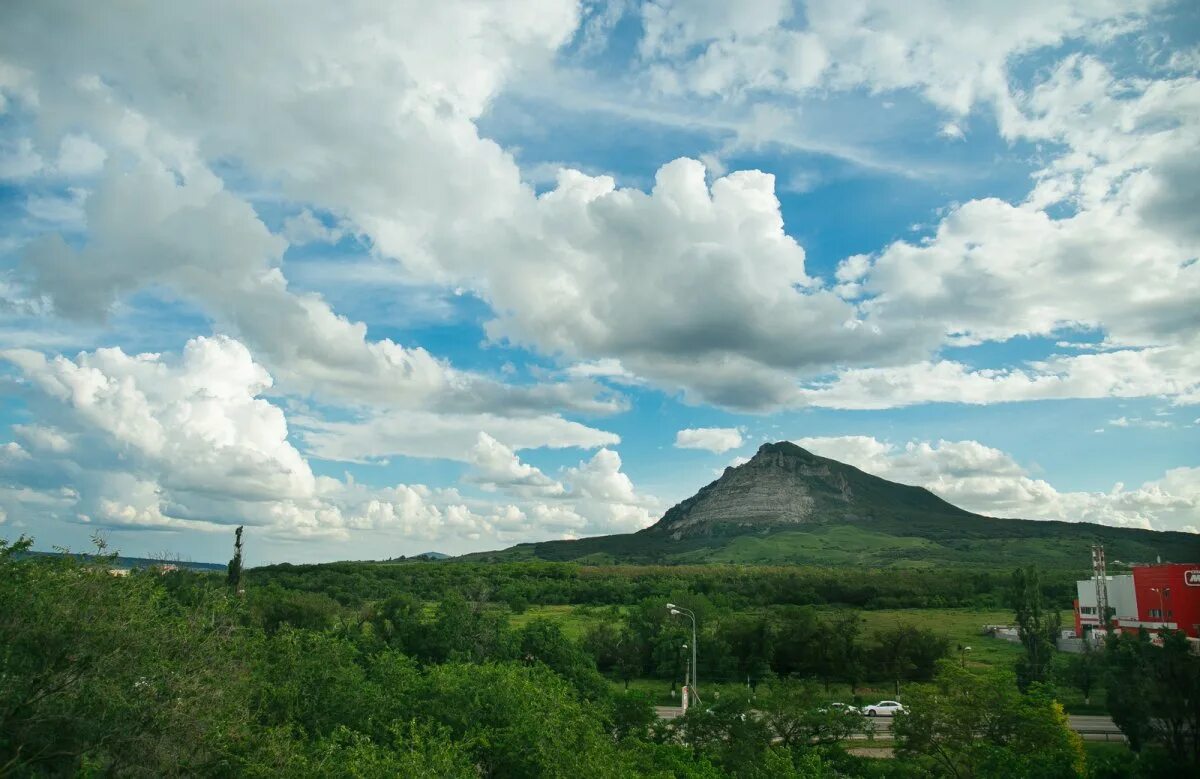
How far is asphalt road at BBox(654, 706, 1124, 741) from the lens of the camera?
181 ft

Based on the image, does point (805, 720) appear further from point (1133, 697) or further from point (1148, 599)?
point (1148, 599)

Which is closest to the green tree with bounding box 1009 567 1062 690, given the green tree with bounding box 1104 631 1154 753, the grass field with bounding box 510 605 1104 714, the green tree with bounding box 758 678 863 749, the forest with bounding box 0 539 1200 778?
the forest with bounding box 0 539 1200 778

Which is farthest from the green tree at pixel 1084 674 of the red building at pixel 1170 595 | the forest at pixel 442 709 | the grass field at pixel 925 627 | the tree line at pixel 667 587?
the tree line at pixel 667 587

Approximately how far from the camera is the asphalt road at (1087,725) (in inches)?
2170

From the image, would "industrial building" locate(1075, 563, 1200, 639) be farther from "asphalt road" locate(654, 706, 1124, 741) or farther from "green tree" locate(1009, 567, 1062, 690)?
"asphalt road" locate(654, 706, 1124, 741)

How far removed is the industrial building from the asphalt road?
18.9 meters

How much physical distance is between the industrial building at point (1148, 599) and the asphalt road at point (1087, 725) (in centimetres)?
1893

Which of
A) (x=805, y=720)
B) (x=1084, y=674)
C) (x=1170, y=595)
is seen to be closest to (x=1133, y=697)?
(x=805, y=720)

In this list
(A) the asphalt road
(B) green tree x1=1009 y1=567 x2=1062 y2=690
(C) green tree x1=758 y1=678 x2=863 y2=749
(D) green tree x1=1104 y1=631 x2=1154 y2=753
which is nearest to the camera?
(D) green tree x1=1104 y1=631 x2=1154 y2=753

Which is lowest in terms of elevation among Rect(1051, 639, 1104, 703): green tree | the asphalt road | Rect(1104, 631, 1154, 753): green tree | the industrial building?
the asphalt road

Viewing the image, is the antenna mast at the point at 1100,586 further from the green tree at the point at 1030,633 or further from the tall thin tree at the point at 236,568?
the tall thin tree at the point at 236,568

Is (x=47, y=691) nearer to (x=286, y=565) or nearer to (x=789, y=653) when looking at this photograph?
(x=789, y=653)

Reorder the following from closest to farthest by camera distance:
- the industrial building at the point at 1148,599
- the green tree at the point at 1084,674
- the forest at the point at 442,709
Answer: the forest at the point at 442,709, the green tree at the point at 1084,674, the industrial building at the point at 1148,599

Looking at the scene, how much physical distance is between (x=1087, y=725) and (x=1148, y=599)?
3668cm
